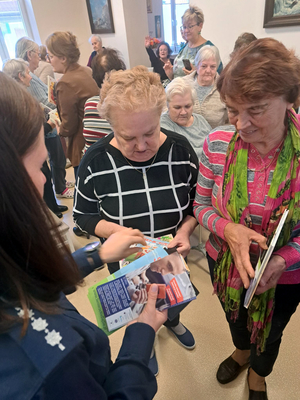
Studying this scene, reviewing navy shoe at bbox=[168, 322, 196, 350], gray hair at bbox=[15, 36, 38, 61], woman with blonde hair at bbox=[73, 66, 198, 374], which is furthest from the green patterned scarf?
gray hair at bbox=[15, 36, 38, 61]

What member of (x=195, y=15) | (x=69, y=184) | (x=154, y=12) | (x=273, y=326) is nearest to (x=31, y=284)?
(x=273, y=326)

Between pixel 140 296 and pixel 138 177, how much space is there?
54 centimetres

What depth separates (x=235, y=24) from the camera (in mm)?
3453

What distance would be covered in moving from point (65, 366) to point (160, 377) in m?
1.44

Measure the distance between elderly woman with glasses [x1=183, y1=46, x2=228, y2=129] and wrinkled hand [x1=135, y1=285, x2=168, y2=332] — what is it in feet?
6.33

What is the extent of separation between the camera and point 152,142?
1.17 metres

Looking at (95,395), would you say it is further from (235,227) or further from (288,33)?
(288,33)

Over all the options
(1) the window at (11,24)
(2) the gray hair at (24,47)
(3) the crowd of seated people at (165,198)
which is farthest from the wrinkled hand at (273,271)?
(1) the window at (11,24)

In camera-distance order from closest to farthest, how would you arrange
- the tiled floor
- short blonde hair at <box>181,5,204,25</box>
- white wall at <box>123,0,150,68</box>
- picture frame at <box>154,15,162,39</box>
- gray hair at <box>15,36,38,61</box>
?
the tiled floor < short blonde hair at <box>181,5,204,25</box> < gray hair at <box>15,36,38,61</box> < white wall at <box>123,0,150,68</box> < picture frame at <box>154,15,162,39</box>

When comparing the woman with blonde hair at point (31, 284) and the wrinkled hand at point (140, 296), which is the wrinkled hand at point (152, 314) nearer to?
the wrinkled hand at point (140, 296)

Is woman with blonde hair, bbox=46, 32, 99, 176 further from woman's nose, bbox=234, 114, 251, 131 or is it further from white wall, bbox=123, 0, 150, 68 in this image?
white wall, bbox=123, 0, 150, 68

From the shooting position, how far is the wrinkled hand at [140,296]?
96cm

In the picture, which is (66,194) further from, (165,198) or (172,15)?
(172,15)

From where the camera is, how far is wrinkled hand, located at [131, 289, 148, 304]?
3.16ft
